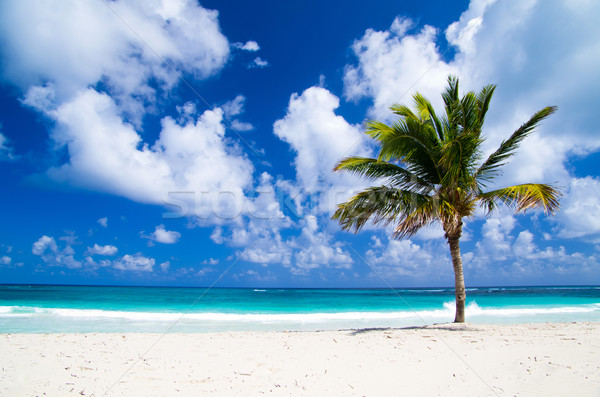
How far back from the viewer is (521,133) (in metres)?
7.47

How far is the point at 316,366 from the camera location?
14.0ft

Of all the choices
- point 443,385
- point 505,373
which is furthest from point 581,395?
point 443,385

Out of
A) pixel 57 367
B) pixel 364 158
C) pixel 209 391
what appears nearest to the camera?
pixel 209 391

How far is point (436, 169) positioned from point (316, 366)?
5802 mm

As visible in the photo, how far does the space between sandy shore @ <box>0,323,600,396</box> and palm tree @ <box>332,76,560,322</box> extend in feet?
8.57

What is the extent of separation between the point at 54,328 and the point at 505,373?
13.1m

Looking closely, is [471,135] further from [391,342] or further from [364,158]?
[391,342]

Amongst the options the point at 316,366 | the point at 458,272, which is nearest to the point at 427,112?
the point at 458,272

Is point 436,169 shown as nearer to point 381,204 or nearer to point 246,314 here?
point 381,204

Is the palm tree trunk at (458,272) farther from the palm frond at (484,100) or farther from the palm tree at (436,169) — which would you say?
the palm frond at (484,100)

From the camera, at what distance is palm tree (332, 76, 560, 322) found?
7273 millimetres

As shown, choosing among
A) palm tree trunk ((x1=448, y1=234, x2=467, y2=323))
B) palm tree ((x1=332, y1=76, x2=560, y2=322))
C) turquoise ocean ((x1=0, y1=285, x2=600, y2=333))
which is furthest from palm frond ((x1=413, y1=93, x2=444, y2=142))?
turquoise ocean ((x1=0, y1=285, x2=600, y2=333))

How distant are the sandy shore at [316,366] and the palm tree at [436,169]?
8.57 feet

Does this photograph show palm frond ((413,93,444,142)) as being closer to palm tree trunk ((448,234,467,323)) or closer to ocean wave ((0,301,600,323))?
palm tree trunk ((448,234,467,323))
